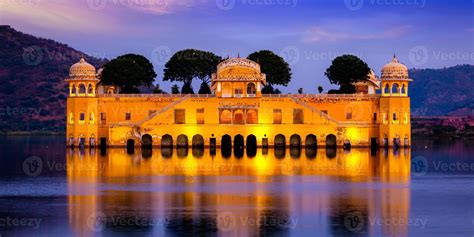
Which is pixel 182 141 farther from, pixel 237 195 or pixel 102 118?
pixel 237 195

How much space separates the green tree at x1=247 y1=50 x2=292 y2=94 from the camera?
84562 millimetres

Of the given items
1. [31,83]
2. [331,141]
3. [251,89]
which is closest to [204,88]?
[251,89]

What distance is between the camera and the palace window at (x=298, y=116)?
72.6m

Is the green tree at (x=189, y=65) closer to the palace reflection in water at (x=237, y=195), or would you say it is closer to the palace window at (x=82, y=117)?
the palace window at (x=82, y=117)

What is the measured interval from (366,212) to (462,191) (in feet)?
32.1

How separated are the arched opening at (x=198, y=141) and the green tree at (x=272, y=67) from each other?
1107 centimetres

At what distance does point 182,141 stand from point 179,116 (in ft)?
12.7

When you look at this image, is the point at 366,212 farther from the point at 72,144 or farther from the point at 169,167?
the point at 72,144

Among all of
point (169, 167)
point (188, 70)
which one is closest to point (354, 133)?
point (188, 70)

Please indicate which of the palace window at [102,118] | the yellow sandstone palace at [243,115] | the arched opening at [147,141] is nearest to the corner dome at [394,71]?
the yellow sandstone palace at [243,115]

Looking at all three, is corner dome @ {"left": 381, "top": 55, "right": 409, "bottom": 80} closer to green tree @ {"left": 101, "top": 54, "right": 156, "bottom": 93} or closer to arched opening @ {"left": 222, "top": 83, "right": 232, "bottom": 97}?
arched opening @ {"left": 222, "top": 83, "right": 232, "bottom": 97}

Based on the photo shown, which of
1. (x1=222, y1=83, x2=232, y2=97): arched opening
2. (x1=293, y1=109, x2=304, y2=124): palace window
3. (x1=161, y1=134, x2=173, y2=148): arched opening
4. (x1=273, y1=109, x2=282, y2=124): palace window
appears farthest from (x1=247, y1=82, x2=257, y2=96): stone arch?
(x1=161, y1=134, x2=173, y2=148): arched opening

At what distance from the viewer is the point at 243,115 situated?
73750 mm

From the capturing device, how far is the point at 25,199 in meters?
36.2
